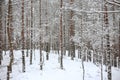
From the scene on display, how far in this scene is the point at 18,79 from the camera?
55.6 feet

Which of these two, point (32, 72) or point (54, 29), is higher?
point (54, 29)

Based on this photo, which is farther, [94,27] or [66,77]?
[94,27]

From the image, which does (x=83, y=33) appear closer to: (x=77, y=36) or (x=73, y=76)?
(x=77, y=36)

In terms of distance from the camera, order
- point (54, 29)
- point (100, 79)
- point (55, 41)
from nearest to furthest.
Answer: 1. point (100, 79)
2. point (54, 29)
3. point (55, 41)

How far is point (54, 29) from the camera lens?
4466cm

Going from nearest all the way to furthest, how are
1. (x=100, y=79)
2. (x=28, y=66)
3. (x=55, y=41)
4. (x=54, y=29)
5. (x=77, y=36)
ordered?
(x=100, y=79) → (x=77, y=36) → (x=28, y=66) → (x=54, y=29) → (x=55, y=41)

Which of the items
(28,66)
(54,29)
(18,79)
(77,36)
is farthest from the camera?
(54,29)

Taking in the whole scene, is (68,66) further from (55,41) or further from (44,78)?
(55,41)

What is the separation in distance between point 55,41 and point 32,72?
99.2 ft

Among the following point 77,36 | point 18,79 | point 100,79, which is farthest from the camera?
point 77,36

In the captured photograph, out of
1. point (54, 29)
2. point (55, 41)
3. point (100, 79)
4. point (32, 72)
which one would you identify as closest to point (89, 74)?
point (100, 79)

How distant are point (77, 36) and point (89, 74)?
4070 mm

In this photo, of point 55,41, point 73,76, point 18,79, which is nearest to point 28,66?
point 18,79

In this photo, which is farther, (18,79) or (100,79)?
(100,79)
